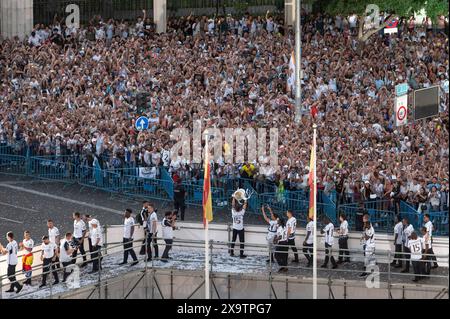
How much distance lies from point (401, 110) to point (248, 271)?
10.7m

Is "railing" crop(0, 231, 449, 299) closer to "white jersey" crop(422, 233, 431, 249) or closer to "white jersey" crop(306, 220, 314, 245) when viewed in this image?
"white jersey" crop(306, 220, 314, 245)

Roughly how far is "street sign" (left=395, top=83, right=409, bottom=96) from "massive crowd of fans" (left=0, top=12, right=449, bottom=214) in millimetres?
458

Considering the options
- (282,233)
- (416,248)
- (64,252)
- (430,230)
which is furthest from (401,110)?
(64,252)

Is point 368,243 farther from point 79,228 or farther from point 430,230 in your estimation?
point 79,228

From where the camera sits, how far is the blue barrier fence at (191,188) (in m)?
40.4

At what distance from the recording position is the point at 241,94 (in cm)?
4956

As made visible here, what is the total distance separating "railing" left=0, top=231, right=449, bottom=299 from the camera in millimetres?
35531

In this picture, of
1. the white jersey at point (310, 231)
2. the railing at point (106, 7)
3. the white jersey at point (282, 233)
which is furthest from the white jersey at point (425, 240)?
the railing at point (106, 7)

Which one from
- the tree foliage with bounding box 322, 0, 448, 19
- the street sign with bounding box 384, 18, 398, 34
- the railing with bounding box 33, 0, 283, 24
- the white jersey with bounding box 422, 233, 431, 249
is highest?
the railing with bounding box 33, 0, 283, 24

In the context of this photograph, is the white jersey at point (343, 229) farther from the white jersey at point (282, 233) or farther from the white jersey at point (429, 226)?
the white jersey at point (429, 226)

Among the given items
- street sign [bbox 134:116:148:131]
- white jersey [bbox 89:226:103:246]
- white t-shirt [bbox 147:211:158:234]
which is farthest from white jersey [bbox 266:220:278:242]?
street sign [bbox 134:116:148:131]

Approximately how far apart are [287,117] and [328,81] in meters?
3.16

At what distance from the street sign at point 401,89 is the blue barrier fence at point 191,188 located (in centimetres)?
646
